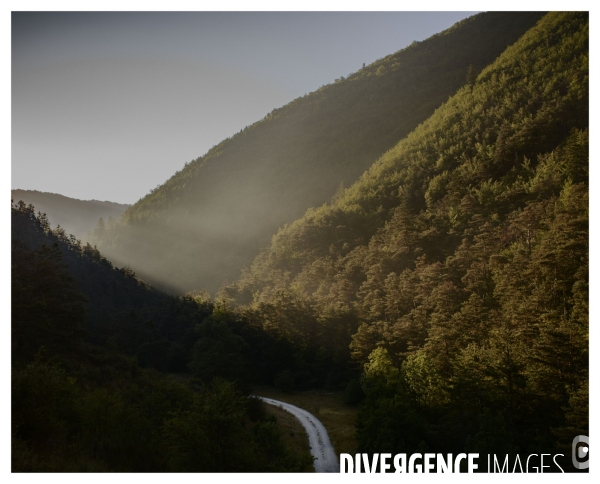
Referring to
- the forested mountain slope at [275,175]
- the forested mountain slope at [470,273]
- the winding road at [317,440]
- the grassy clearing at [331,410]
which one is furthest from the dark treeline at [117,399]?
the forested mountain slope at [275,175]

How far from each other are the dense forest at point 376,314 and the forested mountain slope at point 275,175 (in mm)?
2255

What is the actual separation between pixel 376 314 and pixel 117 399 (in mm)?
32812

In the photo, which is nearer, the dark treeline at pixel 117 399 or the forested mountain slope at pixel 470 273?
the dark treeline at pixel 117 399

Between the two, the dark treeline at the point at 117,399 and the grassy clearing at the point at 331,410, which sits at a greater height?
the dark treeline at the point at 117,399

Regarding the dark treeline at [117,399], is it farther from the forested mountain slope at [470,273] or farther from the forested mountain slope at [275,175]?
the forested mountain slope at [275,175]

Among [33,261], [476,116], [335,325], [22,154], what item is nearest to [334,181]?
[476,116]

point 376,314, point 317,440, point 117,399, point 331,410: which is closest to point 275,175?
point 376,314

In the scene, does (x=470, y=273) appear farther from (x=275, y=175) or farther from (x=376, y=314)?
(x=275, y=175)

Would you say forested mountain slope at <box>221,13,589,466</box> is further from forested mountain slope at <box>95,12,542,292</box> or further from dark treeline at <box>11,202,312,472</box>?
forested mountain slope at <box>95,12,542,292</box>

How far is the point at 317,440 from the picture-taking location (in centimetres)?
3544

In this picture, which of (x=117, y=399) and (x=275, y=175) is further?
(x=275, y=175)

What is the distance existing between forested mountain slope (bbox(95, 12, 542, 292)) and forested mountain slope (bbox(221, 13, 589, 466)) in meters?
33.2

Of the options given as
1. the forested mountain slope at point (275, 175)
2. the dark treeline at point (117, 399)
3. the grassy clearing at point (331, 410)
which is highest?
the forested mountain slope at point (275, 175)

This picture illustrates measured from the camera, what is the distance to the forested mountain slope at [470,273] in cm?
2612
